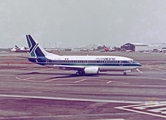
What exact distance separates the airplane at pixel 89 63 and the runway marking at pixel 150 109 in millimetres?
28712

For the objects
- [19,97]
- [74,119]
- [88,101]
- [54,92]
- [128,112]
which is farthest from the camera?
[54,92]

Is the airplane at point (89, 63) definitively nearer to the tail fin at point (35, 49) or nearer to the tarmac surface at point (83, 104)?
the tail fin at point (35, 49)

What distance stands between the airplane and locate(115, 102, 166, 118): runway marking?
94.2ft

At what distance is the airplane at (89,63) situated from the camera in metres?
→ 57.2

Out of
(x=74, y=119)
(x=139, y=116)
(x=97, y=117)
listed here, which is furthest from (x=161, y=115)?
(x=74, y=119)

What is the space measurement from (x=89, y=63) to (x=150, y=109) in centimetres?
3237

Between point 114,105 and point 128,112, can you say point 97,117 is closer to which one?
point 128,112

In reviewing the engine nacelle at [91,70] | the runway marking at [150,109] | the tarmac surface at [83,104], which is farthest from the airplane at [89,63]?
the runway marking at [150,109]

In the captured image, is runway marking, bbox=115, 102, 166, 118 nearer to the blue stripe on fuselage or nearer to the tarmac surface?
the tarmac surface

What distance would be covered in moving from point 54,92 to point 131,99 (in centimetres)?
1059

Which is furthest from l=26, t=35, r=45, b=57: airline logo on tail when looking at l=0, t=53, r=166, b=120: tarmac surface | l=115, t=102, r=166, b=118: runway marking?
l=115, t=102, r=166, b=118: runway marking

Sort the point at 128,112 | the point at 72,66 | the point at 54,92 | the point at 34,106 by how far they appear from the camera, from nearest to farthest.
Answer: the point at 128,112 → the point at 34,106 → the point at 54,92 → the point at 72,66

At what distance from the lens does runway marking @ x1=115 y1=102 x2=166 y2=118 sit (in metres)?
24.9

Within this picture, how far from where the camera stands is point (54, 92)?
37281mm
